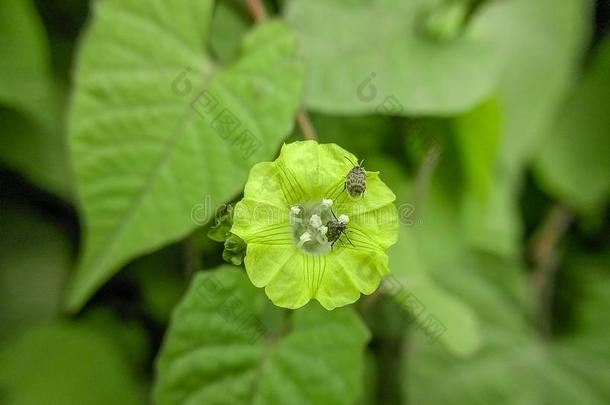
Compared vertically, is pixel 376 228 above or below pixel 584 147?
above

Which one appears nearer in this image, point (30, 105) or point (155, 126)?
point (155, 126)

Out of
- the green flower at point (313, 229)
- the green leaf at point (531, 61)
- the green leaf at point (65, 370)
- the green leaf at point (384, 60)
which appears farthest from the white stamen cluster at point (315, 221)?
the green leaf at point (531, 61)

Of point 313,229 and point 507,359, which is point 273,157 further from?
point 507,359

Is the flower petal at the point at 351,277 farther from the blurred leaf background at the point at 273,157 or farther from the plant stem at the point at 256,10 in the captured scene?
the plant stem at the point at 256,10

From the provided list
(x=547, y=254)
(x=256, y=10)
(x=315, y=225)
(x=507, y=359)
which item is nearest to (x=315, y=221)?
(x=315, y=225)

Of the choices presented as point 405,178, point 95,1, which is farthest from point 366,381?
point 95,1

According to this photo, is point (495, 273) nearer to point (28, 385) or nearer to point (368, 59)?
point (368, 59)

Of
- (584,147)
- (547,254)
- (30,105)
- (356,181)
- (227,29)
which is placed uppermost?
(356,181)
